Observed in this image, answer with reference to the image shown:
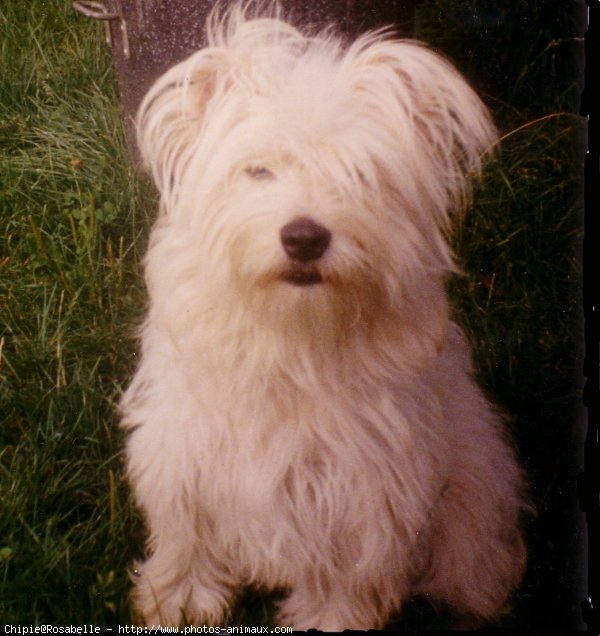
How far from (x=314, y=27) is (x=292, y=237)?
746 millimetres

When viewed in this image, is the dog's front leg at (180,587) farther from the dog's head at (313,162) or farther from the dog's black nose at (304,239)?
the dog's black nose at (304,239)

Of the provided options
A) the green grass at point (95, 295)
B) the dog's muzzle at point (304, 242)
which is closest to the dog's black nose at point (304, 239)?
the dog's muzzle at point (304, 242)

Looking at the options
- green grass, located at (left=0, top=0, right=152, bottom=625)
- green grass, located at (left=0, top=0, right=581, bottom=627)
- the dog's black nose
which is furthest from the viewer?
green grass, located at (left=0, top=0, right=152, bottom=625)

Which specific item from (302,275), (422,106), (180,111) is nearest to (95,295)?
(180,111)

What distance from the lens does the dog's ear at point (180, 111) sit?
1.75m

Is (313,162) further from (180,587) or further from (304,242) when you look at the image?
(180,587)

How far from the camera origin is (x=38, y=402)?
247cm

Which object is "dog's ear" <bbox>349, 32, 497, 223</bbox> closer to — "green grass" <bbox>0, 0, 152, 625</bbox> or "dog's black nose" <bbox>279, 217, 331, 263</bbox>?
"dog's black nose" <bbox>279, 217, 331, 263</bbox>

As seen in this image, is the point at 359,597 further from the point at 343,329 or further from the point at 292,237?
the point at 292,237

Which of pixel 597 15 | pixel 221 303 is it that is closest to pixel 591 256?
pixel 597 15

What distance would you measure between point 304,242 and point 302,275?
85mm

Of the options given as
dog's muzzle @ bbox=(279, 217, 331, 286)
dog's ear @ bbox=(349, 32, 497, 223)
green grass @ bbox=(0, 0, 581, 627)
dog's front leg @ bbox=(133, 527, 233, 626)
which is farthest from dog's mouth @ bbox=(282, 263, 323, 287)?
dog's front leg @ bbox=(133, 527, 233, 626)

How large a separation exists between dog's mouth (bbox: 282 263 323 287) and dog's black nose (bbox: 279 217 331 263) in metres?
0.02

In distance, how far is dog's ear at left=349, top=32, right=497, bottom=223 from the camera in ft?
5.74
